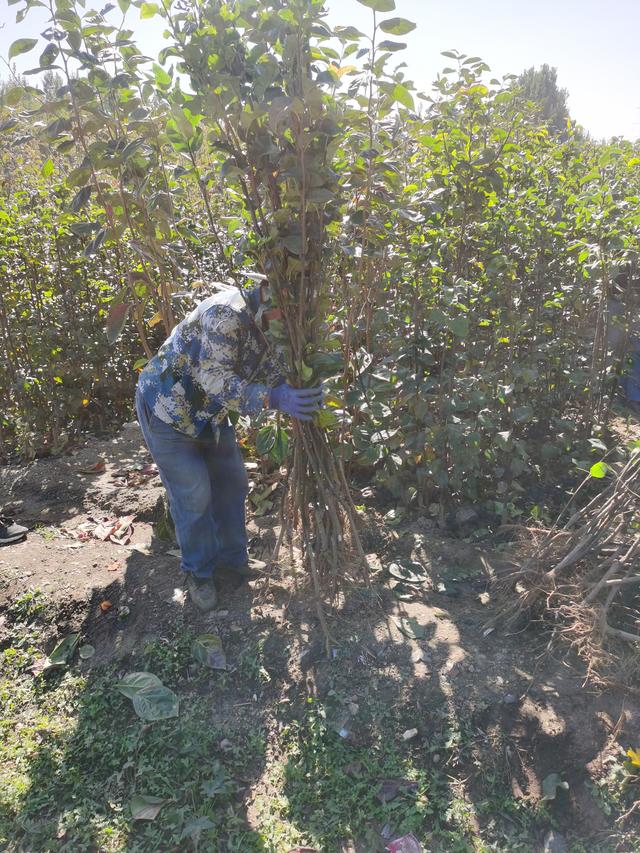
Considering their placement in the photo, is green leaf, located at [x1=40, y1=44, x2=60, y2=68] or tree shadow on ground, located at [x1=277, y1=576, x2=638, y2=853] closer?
tree shadow on ground, located at [x1=277, y1=576, x2=638, y2=853]

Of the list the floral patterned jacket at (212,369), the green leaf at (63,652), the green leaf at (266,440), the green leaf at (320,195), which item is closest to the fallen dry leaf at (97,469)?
the green leaf at (63,652)

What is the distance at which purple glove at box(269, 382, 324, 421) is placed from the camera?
8.32 ft

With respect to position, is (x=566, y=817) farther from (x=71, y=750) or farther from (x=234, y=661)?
(x=71, y=750)

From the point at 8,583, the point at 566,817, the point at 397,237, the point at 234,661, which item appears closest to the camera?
the point at 566,817

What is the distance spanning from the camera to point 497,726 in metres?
2.35

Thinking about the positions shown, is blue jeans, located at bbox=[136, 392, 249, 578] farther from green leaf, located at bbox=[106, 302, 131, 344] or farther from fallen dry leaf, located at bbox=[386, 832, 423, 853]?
fallen dry leaf, located at bbox=[386, 832, 423, 853]

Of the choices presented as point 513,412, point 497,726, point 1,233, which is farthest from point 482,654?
point 1,233

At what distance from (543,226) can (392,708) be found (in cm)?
257

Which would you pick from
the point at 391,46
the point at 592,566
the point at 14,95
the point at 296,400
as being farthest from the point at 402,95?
the point at 592,566

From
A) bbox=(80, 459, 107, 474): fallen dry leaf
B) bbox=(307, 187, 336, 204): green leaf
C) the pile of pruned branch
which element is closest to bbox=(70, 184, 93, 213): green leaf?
bbox=(307, 187, 336, 204): green leaf

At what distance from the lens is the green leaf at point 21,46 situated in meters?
2.62

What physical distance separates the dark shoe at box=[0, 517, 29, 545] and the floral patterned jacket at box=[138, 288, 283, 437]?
1634mm

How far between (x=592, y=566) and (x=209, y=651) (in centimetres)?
170

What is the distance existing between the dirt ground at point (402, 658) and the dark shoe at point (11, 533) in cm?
8
